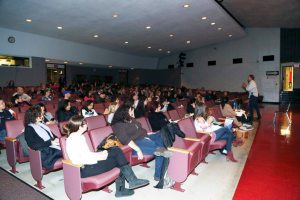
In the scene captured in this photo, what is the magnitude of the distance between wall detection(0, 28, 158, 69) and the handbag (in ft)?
28.5

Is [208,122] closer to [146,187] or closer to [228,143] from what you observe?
[228,143]

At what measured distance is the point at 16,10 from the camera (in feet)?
23.8

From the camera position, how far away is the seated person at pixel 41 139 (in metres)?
3.11

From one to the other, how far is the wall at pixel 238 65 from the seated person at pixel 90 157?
1419 centimetres

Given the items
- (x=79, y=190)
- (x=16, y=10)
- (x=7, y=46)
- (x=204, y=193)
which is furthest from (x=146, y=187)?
(x=7, y=46)

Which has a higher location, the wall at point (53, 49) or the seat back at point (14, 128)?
the wall at point (53, 49)

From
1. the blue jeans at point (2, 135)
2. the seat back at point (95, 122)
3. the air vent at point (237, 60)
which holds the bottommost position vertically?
the blue jeans at point (2, 135)

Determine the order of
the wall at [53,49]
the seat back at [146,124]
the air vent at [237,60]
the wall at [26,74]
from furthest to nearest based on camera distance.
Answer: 1. the air vent at [237,60]
2. the wall at [26,74]
3. the wall at [53,49]
4. the seat back at [146,124]

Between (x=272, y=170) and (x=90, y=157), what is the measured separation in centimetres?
290

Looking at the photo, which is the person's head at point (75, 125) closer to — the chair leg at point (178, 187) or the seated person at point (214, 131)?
the chair leg at point (178, 187)

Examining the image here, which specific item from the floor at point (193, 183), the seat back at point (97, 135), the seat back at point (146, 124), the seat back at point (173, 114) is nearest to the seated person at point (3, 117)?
the floor at point (193, 183)

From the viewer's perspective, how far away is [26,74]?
11.0 metres

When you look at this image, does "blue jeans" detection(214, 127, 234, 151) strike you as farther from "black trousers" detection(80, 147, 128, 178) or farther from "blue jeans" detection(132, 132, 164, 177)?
"black trousers" detection(80, 147, 128, 178)

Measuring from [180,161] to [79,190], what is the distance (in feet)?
4.08
